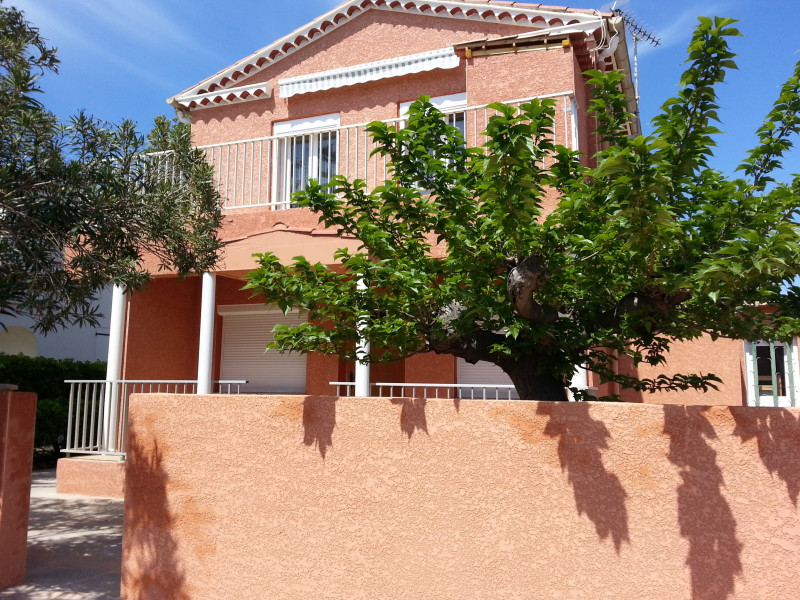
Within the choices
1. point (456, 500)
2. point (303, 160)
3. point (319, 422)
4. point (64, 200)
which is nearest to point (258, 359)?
point (303, 160)

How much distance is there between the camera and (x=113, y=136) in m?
6.13

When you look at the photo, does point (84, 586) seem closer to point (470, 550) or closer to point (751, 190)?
point (470, 550)

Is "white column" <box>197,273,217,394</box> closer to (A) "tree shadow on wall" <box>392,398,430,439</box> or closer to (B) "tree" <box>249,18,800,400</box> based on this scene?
(B) "tree" <box>249,18,800,400</box>

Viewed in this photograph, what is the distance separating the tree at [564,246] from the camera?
328 centimetres

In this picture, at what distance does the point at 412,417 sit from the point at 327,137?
7990 millimetres

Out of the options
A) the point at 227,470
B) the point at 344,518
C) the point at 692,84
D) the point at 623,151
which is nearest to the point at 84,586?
the point at 227,470

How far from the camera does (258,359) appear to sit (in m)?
12.1

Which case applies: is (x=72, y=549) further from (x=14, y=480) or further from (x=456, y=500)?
(x=456, y=500)

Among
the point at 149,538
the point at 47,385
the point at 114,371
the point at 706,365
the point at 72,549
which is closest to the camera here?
the point at 149,538

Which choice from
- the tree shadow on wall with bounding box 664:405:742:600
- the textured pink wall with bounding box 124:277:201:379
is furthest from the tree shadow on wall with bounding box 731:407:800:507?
the textured pink wall with bounding box 124:277:201:379

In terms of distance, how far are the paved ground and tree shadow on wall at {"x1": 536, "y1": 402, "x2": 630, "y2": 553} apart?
3.96 m

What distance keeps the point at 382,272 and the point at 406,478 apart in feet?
4.63

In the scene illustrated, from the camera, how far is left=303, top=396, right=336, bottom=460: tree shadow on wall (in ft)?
15.7

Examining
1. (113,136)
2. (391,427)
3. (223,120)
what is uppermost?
(223,120)
